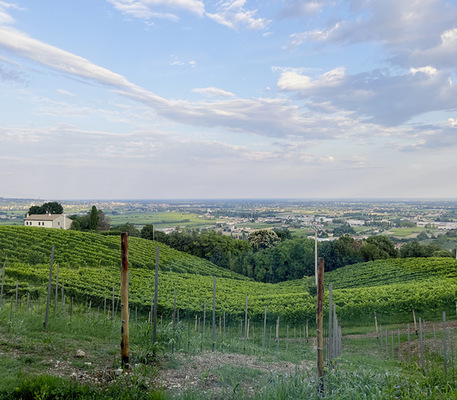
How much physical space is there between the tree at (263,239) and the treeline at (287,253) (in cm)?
185

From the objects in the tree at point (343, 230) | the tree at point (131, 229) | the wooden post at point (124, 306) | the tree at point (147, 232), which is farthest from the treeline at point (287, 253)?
the wooden post at point (124, 306)

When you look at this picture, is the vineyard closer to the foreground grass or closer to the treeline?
the treeline

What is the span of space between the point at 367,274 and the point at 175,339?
92.0 feet

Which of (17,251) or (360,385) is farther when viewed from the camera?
(17,251)

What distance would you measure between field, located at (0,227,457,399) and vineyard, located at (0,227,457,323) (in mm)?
84

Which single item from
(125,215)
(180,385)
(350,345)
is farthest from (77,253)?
(125,215)

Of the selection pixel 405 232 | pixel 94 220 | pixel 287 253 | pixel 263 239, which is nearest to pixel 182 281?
pixel 287 253

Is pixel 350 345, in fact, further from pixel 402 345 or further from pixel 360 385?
pixel 360 385

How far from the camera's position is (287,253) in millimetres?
36312

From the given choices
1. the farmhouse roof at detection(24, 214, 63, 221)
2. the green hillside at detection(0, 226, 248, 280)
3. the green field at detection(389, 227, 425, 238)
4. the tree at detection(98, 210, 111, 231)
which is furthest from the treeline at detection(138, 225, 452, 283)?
the farmhouse roof at detection(24, 214, 63, 221)

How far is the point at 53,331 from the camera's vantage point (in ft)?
23.0

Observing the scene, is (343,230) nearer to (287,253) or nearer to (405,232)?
(405,232)

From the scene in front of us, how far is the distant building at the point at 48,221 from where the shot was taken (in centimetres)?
3703

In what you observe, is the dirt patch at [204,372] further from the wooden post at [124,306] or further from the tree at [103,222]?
the tree at [103,222]
